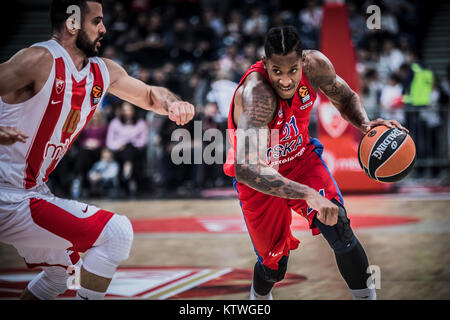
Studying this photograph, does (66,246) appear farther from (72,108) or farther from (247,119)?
(247,119)

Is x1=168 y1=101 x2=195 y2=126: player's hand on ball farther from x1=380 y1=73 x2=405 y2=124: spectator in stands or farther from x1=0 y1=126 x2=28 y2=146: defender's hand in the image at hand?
x1=380 y1=73 x2=405 y2=124: spectator in stands

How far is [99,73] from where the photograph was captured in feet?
11.2

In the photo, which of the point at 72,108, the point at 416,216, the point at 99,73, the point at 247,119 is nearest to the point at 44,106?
the point at 72,108

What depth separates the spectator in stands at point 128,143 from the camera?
1065cm

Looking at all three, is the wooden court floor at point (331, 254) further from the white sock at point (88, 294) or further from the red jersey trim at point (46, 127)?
the red jersey trim at point (46, 127)

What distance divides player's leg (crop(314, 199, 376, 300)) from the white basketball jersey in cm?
162

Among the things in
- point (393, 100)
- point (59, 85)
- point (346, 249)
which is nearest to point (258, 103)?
point (346, 249)

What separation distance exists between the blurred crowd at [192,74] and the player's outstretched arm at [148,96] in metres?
6.40

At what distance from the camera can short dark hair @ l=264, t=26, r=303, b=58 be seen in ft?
11.1

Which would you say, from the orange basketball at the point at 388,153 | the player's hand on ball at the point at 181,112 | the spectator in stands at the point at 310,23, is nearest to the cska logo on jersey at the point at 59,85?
the player's hand on ball at the point at 181,112

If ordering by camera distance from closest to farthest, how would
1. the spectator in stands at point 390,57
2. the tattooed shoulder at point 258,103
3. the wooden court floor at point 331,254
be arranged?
the tattooed shoulder at point 258,103 → the wooden court floor at point 331,254 → the spectator in stands at point 390,57

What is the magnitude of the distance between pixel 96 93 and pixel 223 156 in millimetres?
7354

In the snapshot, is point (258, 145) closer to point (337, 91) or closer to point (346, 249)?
point (346, 249)

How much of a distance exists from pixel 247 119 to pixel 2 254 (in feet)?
13.7
